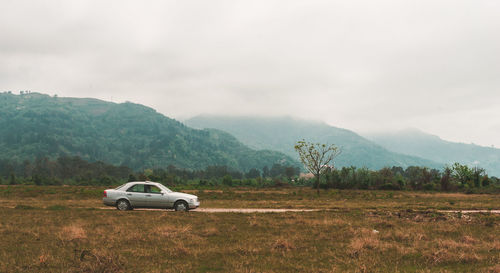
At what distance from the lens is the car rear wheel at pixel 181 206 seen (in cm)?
2366

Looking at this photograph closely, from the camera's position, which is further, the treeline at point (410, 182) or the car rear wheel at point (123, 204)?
the treeline at point (410, 182)

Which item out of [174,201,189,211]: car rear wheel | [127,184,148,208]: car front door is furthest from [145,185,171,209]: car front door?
[174,201,189,211]: car rear wheel

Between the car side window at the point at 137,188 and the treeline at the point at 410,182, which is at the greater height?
the car side window at the point at 137,188

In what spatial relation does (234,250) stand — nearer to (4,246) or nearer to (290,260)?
(290,260)

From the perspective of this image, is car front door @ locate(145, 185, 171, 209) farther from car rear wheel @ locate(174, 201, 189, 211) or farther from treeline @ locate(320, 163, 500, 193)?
treeline @ locate(320, 163, 500, 193)

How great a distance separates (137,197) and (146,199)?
604 millimetres

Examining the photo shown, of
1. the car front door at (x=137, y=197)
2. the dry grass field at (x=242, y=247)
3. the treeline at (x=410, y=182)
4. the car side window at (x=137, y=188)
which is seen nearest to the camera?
the dry grass field at (x=242, y=247)

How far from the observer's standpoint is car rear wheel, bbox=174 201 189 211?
23656 mm

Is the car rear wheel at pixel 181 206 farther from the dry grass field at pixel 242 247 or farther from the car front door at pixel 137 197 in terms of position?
the dry grass field at pixel 242 247

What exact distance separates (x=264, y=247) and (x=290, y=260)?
1834mm

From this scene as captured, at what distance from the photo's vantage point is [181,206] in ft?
77.7

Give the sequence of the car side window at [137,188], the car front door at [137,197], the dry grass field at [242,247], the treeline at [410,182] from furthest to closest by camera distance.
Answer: the treeline at [410,182] < the car side window at [137,188] < the car front door at [137,197] < the dry grass field at [242,247]

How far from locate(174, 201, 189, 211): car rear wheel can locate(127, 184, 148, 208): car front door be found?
6.57 ft

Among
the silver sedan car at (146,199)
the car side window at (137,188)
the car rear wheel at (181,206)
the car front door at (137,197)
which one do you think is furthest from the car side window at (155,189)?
the car rear wheel at (181,206)
